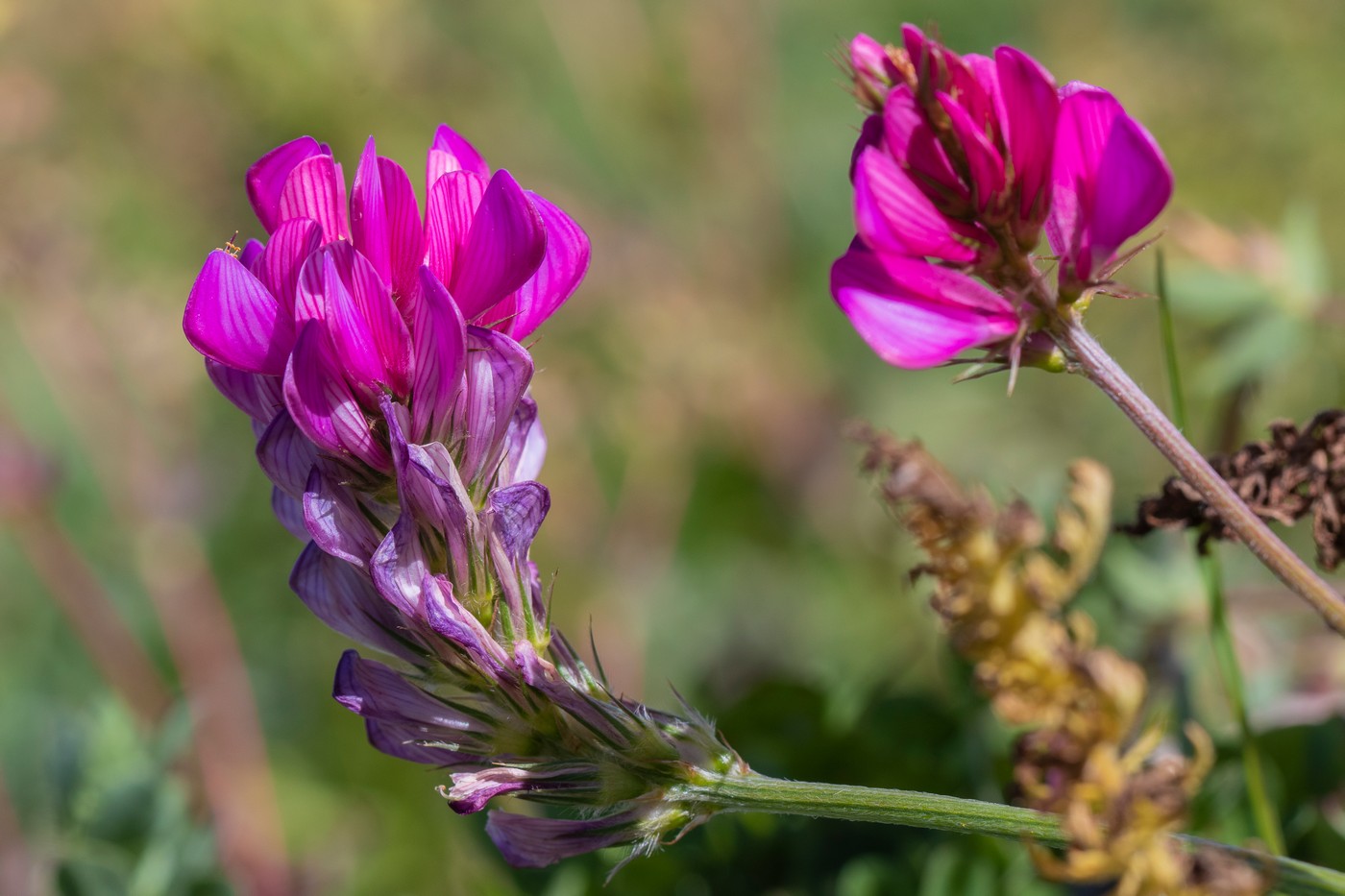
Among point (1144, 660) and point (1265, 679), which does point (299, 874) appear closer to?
point (1144, 660)

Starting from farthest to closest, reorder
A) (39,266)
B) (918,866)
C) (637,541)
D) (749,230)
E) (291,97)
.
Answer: (749,230) → (291,97) → (637,541) → (39,266) → (918,866)

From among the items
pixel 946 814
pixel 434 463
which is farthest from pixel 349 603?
pixel 946 814

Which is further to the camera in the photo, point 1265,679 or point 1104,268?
point 1265,679

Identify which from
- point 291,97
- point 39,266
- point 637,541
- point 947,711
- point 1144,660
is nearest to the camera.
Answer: point 947,711

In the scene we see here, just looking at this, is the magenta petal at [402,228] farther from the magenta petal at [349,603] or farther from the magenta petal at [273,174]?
the magenta petal at [349,603]

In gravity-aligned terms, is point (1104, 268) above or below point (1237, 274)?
above

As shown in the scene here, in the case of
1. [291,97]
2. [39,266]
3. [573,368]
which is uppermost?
[291,97]

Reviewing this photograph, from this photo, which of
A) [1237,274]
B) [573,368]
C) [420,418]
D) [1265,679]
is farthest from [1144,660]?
[573,368]
